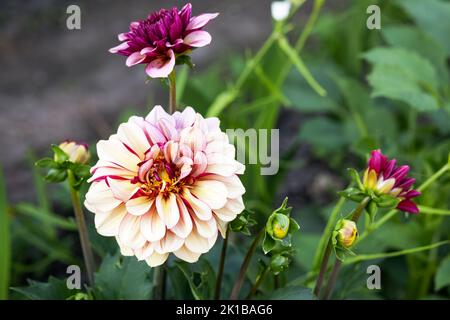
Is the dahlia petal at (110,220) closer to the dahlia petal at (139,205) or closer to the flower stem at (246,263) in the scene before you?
the dahlia petal at (139,205)

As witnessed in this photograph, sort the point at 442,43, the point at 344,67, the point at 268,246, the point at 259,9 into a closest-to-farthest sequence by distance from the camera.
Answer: the point at 268,246
the point at 442,43
the point at 344,67
the point at 259,9

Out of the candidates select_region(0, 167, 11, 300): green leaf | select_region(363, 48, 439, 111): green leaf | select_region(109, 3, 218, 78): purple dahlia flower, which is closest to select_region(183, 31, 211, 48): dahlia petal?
select_region(109, 3, 218, 78): purple dahlia flower

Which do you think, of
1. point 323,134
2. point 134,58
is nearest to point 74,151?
point 134,58

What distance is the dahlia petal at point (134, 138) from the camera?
0.54 metres

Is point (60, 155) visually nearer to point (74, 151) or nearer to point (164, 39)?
point (74, 151)

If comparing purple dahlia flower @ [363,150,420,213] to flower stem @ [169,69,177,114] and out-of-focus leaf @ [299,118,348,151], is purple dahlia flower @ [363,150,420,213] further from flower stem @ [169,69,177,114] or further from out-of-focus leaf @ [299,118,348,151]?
out-of-focus leaf @ [299,118,348,151]

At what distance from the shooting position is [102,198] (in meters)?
0.53

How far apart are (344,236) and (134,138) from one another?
190 millimetres

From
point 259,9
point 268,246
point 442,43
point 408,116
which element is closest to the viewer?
point 268,246

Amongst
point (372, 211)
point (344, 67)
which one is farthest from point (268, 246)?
point (344, 67)

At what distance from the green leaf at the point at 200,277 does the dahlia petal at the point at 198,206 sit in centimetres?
13

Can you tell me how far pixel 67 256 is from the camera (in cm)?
110
